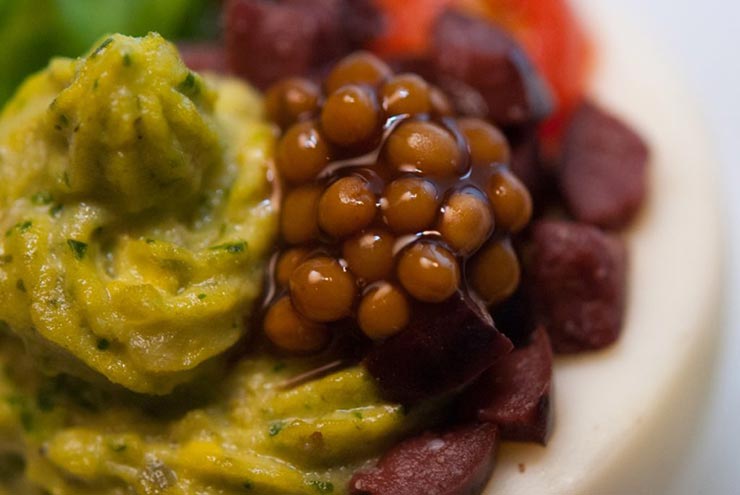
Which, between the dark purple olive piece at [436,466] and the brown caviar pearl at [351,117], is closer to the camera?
the dark purple olive piece at [436,466]

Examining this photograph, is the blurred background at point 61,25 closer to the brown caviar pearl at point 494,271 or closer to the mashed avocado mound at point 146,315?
the mashed avocado mound at point 146,315

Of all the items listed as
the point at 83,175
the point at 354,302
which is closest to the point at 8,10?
the point at 83,175

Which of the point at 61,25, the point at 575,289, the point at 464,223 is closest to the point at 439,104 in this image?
the point at 464,223

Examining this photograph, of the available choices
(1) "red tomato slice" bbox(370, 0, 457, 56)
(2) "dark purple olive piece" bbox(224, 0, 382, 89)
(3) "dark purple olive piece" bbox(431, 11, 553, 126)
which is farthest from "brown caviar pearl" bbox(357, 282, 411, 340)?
(1) "red tomato slice" bbox(370, 0, 457, 56)

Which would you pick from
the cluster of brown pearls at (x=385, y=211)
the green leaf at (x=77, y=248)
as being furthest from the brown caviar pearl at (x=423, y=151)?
the green leaf at (x=77, y=248)

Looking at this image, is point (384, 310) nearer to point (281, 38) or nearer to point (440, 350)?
point (440, 350)

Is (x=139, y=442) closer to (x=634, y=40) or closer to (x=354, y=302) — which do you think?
(x=354, y=302)
